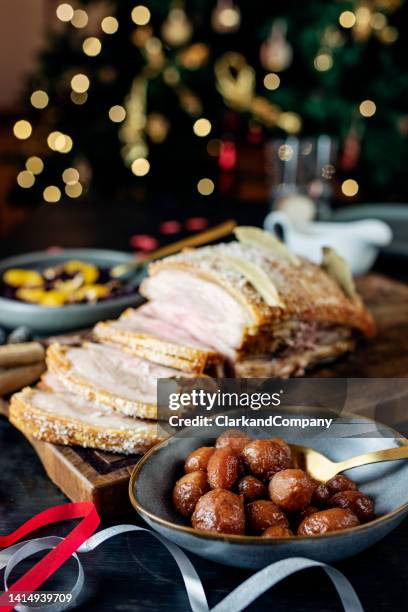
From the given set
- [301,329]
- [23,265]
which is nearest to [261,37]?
[23,265]

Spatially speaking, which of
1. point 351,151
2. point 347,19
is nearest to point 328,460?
point 347,19

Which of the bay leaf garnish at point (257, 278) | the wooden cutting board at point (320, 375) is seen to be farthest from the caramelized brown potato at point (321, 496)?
the bay leaf garnish at point (257, 278)

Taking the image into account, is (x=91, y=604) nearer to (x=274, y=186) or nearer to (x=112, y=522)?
(x=112, y=522)

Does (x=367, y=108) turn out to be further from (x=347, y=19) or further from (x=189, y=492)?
(x=189, y=492)

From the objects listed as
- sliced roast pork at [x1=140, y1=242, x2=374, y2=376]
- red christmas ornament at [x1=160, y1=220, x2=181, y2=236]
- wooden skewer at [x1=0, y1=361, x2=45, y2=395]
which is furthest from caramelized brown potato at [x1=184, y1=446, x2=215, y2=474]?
red christmas ornament at [x1=160, y1=220, x2=181, y2=236]

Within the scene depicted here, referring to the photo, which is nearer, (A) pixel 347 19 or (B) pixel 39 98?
(A) pixel 347 19

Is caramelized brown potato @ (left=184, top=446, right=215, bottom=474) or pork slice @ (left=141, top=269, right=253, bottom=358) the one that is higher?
pork slice @ (left=141, top=269, right=253, bottom=358)

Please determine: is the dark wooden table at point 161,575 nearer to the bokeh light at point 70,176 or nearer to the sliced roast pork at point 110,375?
the sliced roast pork at point 110,375

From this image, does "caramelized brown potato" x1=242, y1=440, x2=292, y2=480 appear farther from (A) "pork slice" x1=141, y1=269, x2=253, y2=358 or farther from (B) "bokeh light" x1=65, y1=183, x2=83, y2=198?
(B) "bokeh light" x1=65, y1=183, x2=83, y2=198
